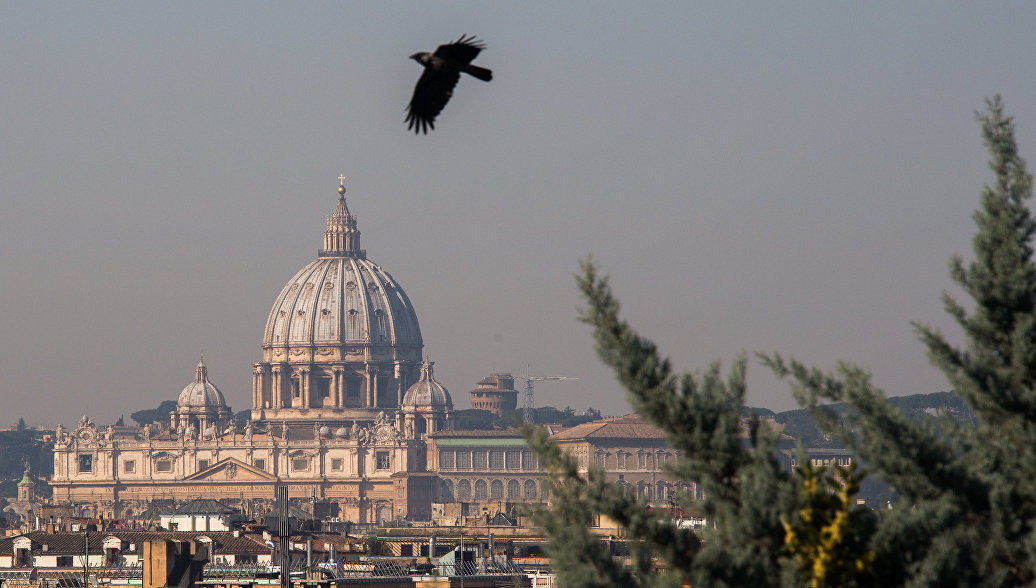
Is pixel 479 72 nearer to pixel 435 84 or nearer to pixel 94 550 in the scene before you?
pixel 435 84

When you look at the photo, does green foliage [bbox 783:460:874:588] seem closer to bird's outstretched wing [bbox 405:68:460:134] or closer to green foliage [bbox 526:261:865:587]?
green foliage [bbox 526:261:865:587]

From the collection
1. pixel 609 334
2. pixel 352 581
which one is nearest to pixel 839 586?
pixel 609 334

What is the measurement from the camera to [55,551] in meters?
73.9

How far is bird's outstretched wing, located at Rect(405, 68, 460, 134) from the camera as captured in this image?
16.9 meters

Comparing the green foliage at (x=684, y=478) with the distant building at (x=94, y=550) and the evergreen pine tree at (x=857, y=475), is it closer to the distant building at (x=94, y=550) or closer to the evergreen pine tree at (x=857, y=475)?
the evergreen pine tree at (x=857, y=475)

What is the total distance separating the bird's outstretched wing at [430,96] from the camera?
55.4 ft

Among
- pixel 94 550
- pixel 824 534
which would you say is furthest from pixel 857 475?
pixel 94 550

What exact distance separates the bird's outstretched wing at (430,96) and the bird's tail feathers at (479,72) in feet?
0.88

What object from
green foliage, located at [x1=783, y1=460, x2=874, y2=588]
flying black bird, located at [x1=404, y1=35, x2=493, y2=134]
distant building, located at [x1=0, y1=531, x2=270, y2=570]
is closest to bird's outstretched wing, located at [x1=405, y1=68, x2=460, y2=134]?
flying black bird, located at [x1=404, y1=35, x2=493, y2=134]

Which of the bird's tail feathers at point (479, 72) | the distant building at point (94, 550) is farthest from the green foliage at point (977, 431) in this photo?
the distant building at point (94, 550)

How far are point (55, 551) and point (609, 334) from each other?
61048 mm

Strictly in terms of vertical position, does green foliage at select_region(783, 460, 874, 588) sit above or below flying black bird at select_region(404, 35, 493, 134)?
below

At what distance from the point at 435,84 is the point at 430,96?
10 centimetres

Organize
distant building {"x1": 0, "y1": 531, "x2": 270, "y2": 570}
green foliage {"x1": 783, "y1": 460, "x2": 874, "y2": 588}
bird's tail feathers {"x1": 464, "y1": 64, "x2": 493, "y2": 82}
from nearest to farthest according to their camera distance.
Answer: green foliage {"x1": 783, "y1": 460, "x2": 874, "y2": 588}
bird's tail feathers {"x1": 464, "y1": 64, "x2": 493, "y2": 82}
distant building {"x1": 0, "y1": 531, "x2": 270, "y2": 570}
